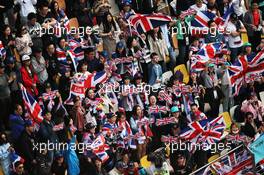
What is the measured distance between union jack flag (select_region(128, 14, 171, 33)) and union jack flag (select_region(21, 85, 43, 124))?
369 centimetres

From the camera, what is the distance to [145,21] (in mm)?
30109

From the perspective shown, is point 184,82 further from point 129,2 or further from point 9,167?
point 9,167

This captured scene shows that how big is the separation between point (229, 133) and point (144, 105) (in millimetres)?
1987

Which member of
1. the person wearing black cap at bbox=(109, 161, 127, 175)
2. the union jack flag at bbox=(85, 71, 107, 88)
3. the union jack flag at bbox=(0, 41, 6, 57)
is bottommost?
the person wearing black cap at bbox=(109, 161, 127, 175)

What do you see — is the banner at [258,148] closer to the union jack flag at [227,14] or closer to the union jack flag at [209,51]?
the union jack flag at [209,51]

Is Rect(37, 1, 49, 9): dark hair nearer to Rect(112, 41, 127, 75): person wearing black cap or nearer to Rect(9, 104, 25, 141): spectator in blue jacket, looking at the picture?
Rect(112, 41, 127, 75): person wearing black cap

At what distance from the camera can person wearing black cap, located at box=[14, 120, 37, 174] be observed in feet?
88.9

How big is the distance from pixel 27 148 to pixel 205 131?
A: 4292 millimetres

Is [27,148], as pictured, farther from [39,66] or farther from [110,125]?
[110,125]

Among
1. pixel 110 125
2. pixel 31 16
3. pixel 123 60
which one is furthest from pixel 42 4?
pixel 110 125

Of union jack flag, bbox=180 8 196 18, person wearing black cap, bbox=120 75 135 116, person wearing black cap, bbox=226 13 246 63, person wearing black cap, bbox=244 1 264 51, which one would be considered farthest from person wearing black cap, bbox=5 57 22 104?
person wearing black cap, bbox=244 1 264 51

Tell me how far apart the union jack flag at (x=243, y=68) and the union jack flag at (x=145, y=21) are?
6.54 feet

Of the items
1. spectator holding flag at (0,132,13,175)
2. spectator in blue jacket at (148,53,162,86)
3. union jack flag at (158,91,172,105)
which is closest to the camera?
spectator holding flag at (0,132,13,175)

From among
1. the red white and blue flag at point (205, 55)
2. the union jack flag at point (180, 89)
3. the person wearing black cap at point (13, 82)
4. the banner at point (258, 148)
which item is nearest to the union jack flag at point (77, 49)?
the person wearing black cap at point (13, 82)
